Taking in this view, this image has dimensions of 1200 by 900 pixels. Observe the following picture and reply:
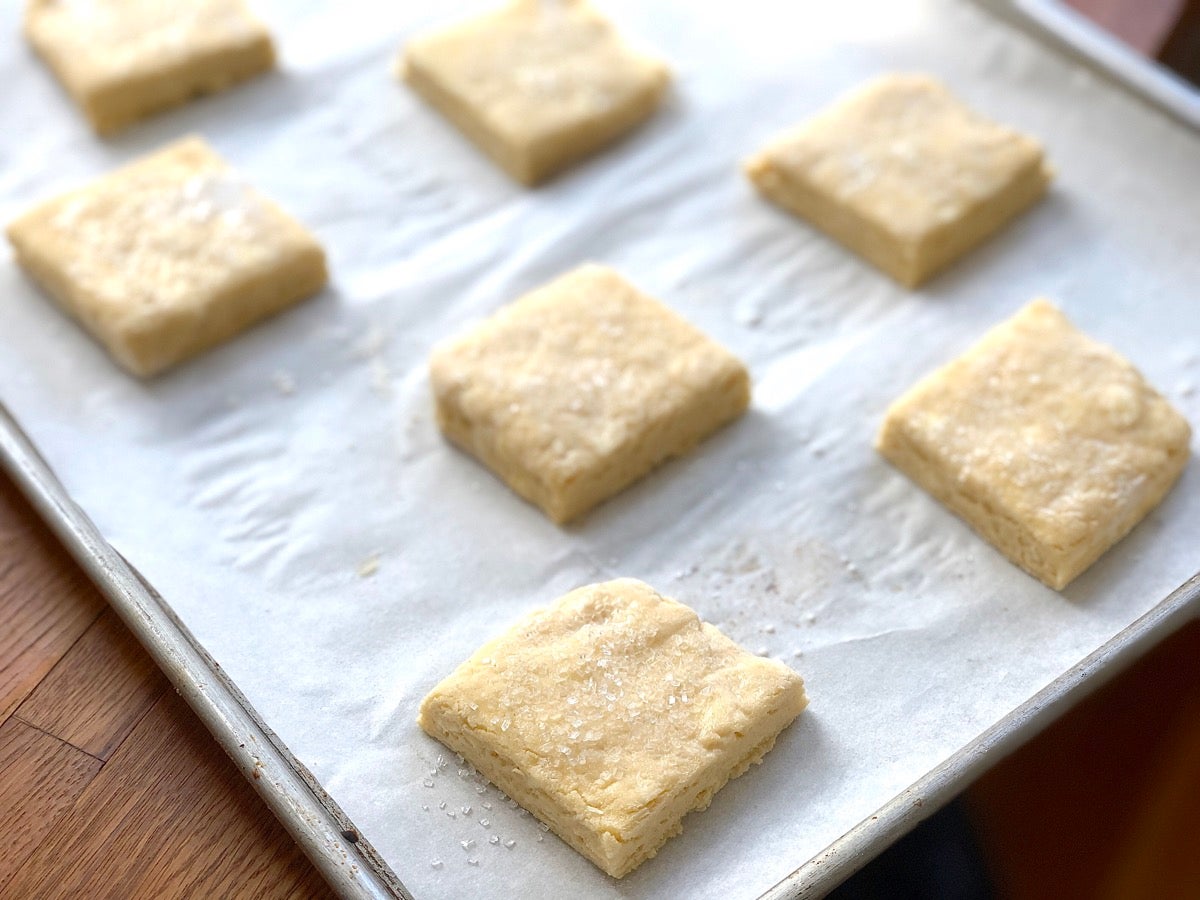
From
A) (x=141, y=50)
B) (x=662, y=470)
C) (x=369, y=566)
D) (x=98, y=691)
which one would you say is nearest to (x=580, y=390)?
(x=662, y=470)

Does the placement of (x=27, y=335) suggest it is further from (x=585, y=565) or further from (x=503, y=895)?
(x=503, y=895)

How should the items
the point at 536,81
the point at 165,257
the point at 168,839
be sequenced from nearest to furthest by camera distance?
the point at 168,839
the point at 165,257
the point at 536,81

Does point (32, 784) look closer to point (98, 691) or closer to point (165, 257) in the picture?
point (98, 691)

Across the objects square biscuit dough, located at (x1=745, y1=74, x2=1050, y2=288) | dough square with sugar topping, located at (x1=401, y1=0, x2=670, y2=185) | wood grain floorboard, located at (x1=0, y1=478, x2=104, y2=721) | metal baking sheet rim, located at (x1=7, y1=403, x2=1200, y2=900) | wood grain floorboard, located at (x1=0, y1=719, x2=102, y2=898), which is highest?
square biscuit dough, located at (x1=745, y1=74, x2=1050, y2=288)

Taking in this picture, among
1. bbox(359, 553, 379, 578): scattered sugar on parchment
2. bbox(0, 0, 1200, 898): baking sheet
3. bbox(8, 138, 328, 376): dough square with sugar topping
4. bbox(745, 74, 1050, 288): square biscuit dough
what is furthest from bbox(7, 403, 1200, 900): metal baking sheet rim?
bbox(745, 74, 1050, 288): square biscuit dough

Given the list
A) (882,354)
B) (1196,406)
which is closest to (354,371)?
(882,354)

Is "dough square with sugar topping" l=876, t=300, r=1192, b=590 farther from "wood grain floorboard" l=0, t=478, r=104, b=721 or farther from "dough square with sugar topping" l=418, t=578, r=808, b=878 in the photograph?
"wood grain floorboard" l=0, t=478, r=104, b=721
